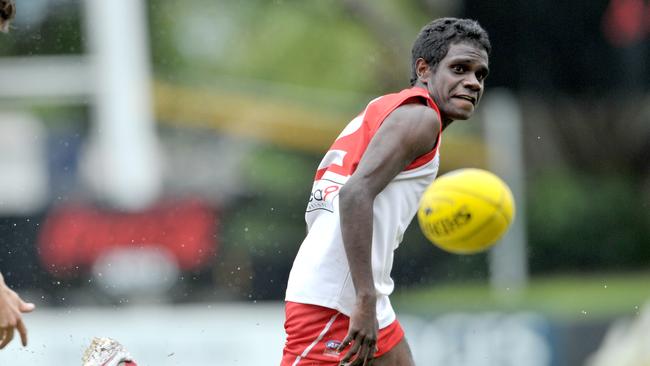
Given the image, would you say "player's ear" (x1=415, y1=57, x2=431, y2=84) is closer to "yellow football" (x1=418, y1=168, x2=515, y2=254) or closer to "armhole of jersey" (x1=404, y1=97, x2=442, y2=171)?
"armhole of jersey" (x1=404, y1=97, x2=442, y2=171)

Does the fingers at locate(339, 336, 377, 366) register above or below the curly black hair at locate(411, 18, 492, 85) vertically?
below

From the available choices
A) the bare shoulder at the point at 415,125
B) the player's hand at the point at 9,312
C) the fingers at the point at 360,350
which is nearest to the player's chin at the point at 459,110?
the bare shoulder at the point at 415,125

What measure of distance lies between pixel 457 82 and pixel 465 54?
0.14 m

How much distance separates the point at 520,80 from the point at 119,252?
574 cm

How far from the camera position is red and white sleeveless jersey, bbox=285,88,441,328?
18.1 feet

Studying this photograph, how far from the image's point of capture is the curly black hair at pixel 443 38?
19.1ft

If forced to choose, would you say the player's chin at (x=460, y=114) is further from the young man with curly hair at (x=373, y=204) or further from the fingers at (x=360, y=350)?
the fingers at (x=360, y=350)

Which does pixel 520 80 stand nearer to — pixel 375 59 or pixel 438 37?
pixel 375 59

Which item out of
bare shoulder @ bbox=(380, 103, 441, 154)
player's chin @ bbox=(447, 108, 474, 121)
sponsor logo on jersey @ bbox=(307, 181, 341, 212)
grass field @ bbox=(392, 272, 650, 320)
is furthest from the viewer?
grass field @ bbox=(392, 272, 650, 320)

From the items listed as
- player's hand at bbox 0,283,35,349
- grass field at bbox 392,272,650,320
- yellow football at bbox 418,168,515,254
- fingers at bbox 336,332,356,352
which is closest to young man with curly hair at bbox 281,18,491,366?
fingers at bbox 336,332,356,352

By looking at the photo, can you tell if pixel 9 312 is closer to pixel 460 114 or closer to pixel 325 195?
pixel 325 195

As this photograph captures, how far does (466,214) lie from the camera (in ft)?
23.1

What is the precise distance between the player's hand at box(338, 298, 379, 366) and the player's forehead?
1219 mm

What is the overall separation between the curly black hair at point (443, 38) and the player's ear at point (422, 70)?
0.02 meters
